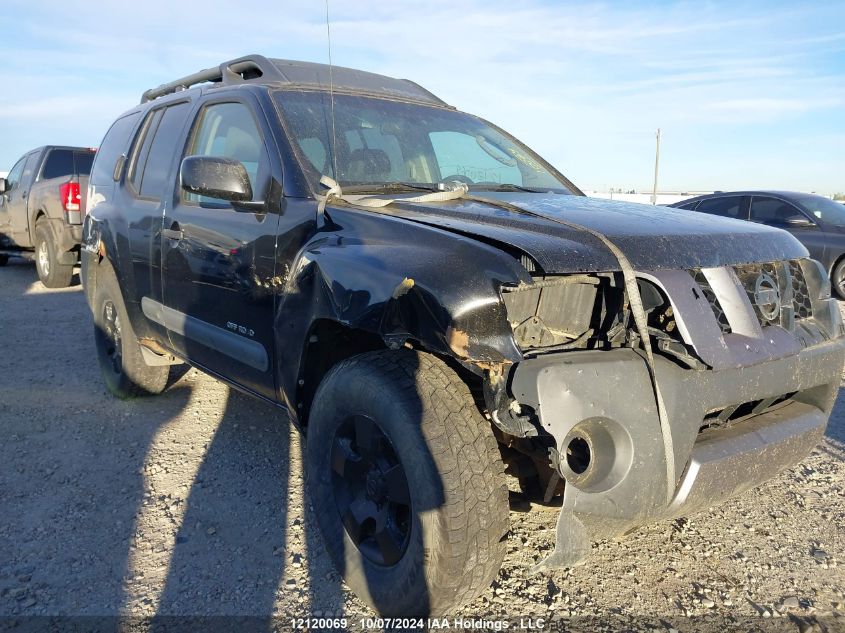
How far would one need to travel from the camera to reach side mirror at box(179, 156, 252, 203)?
281 centimetres

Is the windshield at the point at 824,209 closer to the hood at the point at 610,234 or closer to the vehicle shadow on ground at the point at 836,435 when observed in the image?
the vehicle shadow on ground at the point at 836,435

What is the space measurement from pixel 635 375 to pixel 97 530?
2.36 m

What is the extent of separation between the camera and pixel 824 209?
905cm

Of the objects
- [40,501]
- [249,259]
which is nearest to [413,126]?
[249,259]

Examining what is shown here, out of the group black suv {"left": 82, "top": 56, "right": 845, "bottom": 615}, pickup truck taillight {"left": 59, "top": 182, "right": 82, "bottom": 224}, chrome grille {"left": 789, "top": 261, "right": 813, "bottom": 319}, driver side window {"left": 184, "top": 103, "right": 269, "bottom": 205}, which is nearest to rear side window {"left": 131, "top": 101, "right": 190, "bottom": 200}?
A: driver side window {"left": 184, "top": 103, "right": 269, "bottom": 205}

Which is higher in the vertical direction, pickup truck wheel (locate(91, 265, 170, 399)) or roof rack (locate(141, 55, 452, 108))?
roof rack (locate(141, 55, 452, 108))

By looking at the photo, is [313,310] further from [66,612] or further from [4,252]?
[4,252]

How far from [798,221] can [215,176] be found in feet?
26.7

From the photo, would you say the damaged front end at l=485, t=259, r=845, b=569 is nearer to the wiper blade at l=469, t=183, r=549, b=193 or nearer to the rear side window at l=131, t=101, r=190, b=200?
the wiper blade at l=469, t=183, r=549, b=193

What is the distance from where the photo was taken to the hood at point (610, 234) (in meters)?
2.07

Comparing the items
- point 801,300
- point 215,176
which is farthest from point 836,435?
point 215,176

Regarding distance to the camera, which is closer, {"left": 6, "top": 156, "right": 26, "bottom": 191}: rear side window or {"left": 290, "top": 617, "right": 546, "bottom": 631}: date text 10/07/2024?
{"left": 290, "top": 617, "right": 546, "bottom": 631}: date text 10/07/2024

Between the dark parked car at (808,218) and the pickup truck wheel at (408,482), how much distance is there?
7996 mm

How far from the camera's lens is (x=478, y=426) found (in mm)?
2115
